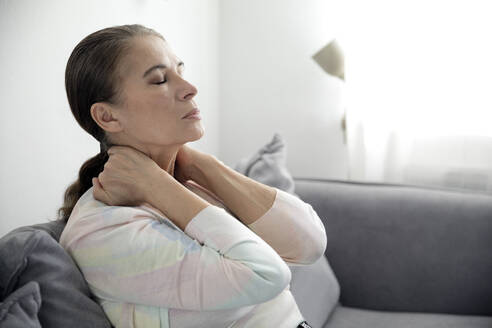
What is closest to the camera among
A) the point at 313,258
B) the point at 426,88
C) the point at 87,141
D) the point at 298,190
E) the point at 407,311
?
the point at 313,258

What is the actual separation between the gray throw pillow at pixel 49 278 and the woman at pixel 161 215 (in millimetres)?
44

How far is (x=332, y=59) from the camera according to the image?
251 centimetres

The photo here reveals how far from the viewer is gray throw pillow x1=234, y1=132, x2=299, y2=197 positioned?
1873 millimetres

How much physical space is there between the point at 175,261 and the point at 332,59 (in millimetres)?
1725

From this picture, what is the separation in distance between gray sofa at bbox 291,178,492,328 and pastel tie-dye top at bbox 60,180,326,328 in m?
0.87

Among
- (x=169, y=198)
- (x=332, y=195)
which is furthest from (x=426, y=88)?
(x=169, y=198)

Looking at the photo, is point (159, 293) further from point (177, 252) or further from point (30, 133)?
point (30, 133)

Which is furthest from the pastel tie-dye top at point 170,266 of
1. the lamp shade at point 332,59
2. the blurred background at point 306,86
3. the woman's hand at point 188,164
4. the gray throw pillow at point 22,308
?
the lamp shade at point 332,59

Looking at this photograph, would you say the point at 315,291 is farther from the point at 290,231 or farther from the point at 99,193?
the point at 99,193

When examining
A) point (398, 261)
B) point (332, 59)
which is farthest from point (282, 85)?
point (398, 261)

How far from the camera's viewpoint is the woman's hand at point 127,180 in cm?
110

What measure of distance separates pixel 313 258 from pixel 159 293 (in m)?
0.45

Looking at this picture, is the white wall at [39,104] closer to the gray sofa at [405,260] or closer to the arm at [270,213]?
the arm at [270,213]

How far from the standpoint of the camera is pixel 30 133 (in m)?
1.38
